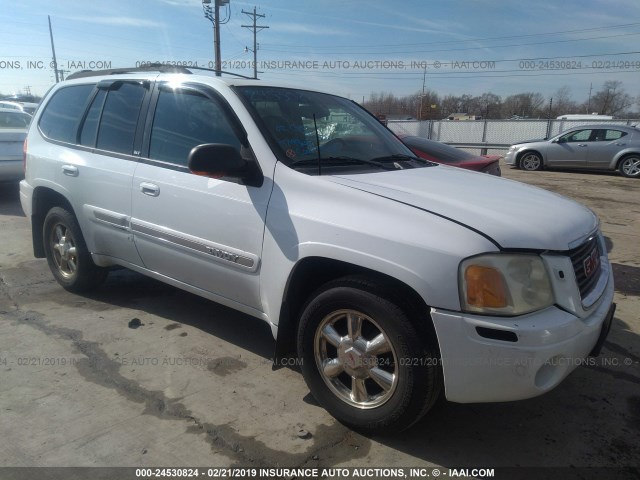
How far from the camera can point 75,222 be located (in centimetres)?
420

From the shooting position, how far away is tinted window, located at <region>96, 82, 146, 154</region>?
3707 mm

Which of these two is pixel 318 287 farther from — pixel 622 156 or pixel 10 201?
pixel 622 156

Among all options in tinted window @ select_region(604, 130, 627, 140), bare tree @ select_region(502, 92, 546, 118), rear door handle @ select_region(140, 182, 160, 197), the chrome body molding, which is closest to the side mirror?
the chrome body molding

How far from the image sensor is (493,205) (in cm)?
258

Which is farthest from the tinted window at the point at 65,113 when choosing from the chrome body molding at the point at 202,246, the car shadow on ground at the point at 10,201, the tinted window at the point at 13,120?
the tinted window at the point at 13,120

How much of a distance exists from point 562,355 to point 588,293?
18.4 inches

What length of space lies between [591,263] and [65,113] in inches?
169

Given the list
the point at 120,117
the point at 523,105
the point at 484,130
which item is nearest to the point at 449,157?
the point at 120,117

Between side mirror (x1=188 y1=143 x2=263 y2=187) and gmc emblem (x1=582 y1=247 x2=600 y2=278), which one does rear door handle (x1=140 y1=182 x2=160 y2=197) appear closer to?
side mirror (x1=188 y1=143 x2=263 y2=187)

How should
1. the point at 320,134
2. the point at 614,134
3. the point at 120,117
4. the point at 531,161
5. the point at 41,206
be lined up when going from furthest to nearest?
the point at 531,161, the point at 614,134, the point at 41,206, the point at 120,117, the point at 320,134

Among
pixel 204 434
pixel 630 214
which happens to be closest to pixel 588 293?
pixel 204 434

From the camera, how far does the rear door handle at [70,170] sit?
403 centimetres

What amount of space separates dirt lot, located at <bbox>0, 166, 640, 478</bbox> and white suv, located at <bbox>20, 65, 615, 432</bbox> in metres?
0.30

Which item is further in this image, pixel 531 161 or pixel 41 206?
pixel 531 161
